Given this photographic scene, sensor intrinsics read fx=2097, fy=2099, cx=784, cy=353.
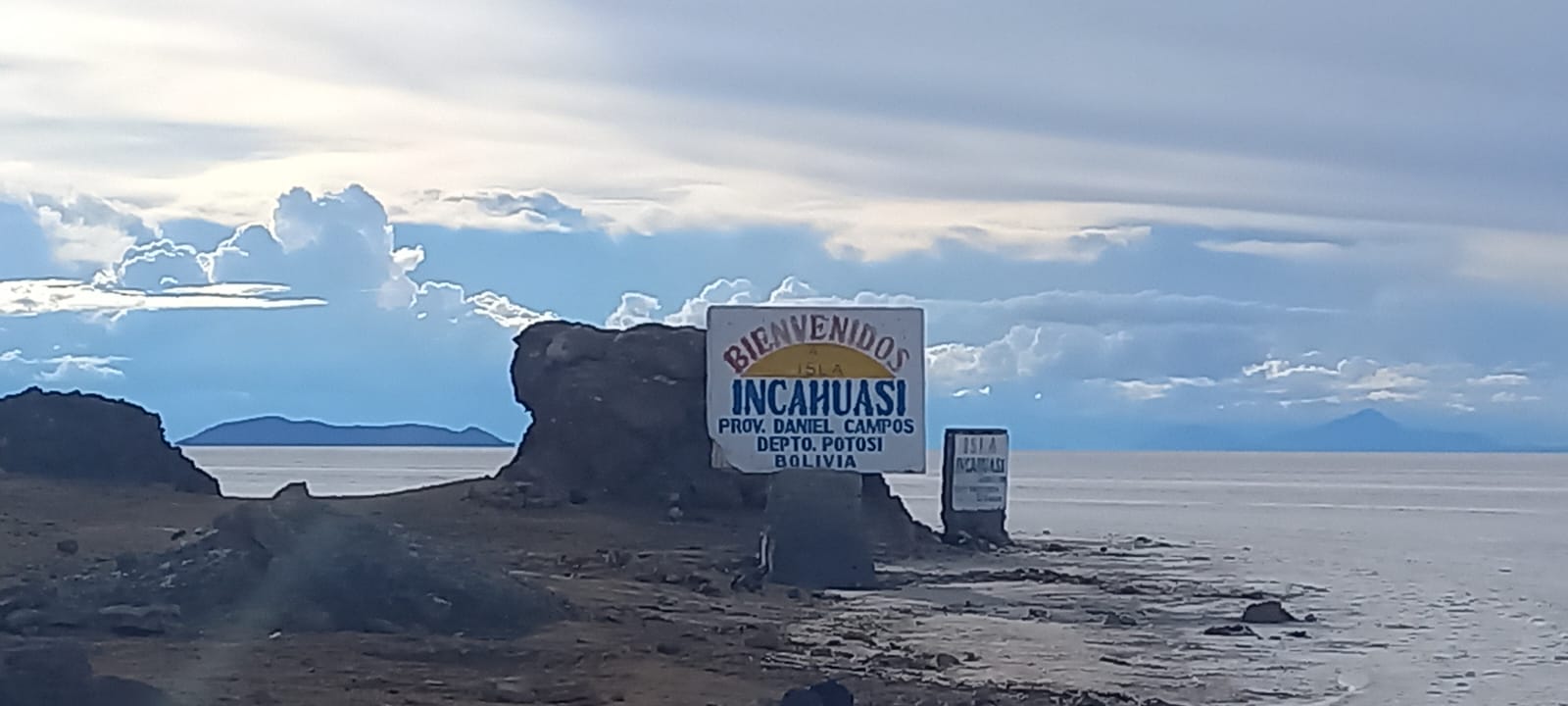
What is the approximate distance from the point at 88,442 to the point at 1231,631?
62.4 ft

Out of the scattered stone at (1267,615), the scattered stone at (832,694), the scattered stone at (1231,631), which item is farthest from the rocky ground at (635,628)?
the scattered stone at (832,694)

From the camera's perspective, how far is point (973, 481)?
38469 mm

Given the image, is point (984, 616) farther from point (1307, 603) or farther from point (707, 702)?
point (707, 702)

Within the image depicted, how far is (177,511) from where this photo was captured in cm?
3050

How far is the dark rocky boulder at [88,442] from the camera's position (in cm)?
3375

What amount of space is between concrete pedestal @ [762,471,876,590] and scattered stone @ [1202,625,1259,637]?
5134mm

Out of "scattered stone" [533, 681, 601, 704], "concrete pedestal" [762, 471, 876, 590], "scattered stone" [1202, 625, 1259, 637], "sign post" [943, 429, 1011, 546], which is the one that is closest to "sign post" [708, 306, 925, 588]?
"concrete pedestal" [762, 471, 876, 590]

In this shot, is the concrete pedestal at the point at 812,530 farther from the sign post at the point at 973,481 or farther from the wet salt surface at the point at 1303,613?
the sign post at the point at 973,481

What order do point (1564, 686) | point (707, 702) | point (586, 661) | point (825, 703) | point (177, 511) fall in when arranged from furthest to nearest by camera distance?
point (177, 511)
point (1564, 686)
point (586, 661)
point (707, 702)
point (825, 703)

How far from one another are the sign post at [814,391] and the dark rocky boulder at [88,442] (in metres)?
10.5

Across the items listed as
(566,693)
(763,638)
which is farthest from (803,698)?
(763,638)

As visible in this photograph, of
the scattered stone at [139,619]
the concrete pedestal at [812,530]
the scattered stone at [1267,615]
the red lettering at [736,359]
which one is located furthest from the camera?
the red lettering at [736,359]

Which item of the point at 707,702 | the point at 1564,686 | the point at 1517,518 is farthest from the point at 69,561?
the point at 1517,518

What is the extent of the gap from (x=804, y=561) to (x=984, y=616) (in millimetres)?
3297
